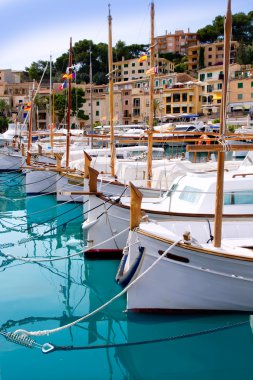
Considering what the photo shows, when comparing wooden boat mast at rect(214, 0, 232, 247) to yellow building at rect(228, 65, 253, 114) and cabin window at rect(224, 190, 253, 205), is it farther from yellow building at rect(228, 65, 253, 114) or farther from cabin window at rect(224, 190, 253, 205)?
yellow building at rect(228, 65, 253, 114)

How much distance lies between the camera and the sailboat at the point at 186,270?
358 inches

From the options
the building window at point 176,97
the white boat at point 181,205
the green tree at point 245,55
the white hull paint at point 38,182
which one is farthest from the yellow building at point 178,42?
the white boat at point 181,205

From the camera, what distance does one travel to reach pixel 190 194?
13031 mm

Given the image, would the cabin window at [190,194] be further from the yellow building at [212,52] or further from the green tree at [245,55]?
the yellow building at [212,52]

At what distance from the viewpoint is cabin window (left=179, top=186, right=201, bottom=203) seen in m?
12.7

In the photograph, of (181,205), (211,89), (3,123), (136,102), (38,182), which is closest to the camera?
(181,205)

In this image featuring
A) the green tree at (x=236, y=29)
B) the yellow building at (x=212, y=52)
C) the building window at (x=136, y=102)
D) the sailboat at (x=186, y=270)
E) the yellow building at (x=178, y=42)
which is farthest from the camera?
the yellow building at (x=178, y=42)

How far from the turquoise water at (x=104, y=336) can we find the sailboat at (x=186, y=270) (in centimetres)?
42

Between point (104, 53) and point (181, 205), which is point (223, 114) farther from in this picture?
point (104, 53)

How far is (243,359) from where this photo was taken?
867 cm

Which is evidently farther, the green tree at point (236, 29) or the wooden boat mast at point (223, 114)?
the green tree at point (236, 29)

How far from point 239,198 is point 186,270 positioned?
149 inches

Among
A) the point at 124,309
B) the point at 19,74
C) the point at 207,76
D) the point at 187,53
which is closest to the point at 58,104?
the point at 207,76

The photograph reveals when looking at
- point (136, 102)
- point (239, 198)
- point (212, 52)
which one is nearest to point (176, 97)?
point (136, 102)
